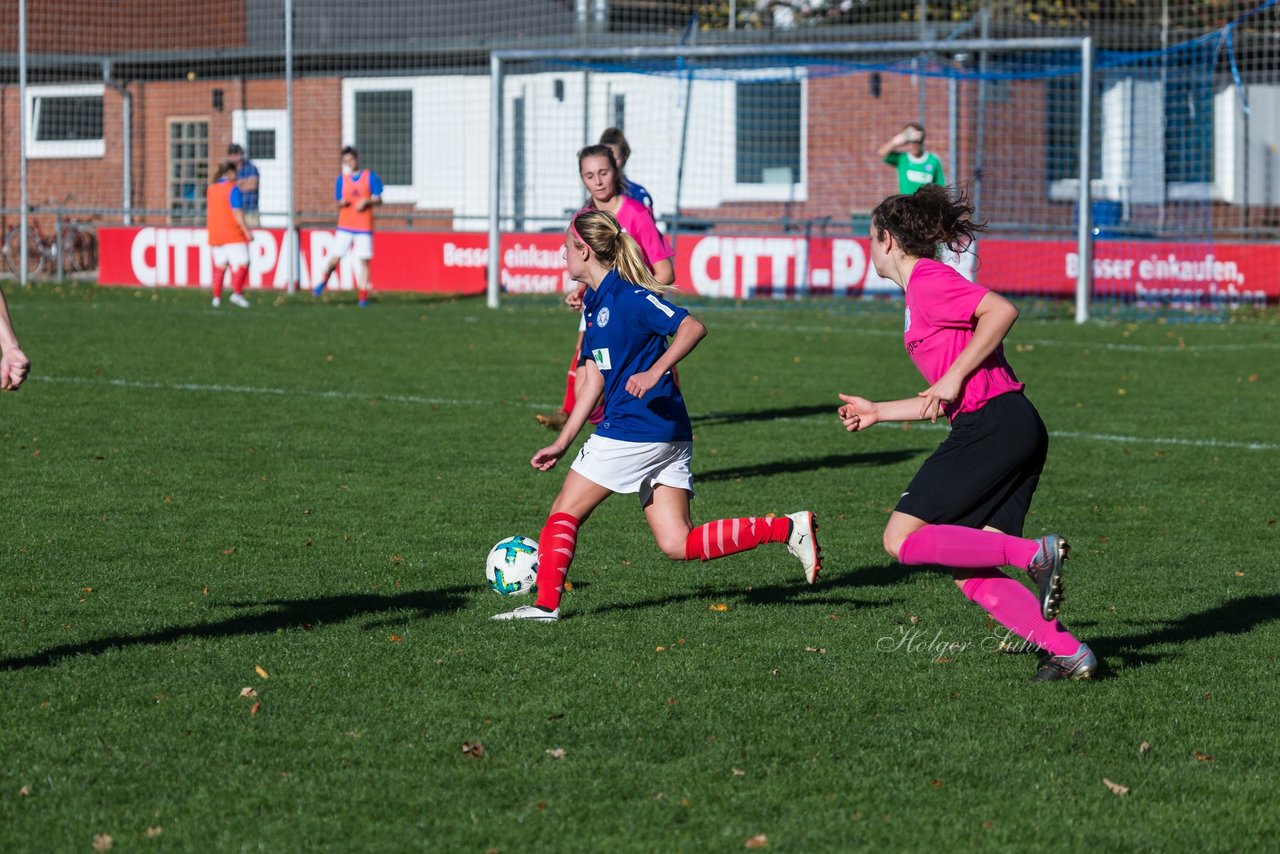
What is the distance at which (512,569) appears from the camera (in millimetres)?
6121

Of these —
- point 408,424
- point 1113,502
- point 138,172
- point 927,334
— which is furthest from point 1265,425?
point 138,172

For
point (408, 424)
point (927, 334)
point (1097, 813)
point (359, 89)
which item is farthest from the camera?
point (359, 89)

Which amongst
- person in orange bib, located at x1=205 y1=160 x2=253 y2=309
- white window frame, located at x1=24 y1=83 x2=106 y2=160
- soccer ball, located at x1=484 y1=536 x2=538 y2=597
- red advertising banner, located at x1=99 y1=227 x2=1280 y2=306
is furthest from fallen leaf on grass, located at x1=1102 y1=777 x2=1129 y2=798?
white window frame, located at x1=24 y1=83 x2=106 y2=160

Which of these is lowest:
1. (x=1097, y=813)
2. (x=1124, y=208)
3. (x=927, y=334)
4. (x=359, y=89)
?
(x=1097, y=813)

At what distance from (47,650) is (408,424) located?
6.11 m

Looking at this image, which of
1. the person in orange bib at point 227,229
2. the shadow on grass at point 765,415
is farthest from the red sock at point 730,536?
the person in orange bib at point 227,229

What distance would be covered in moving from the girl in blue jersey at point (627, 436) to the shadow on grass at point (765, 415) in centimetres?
577

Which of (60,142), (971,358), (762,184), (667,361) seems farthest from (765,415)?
(60,142)

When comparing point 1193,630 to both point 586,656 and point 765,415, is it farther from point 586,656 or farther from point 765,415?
point 765,415

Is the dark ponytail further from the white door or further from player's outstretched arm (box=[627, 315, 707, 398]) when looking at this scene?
the white door

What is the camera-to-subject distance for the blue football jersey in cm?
592

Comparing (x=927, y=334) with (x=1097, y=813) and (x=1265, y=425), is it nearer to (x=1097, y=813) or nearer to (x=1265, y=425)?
(x=1097, y=813)

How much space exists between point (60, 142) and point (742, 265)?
56.4 ft

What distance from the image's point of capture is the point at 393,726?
4.65 meters
